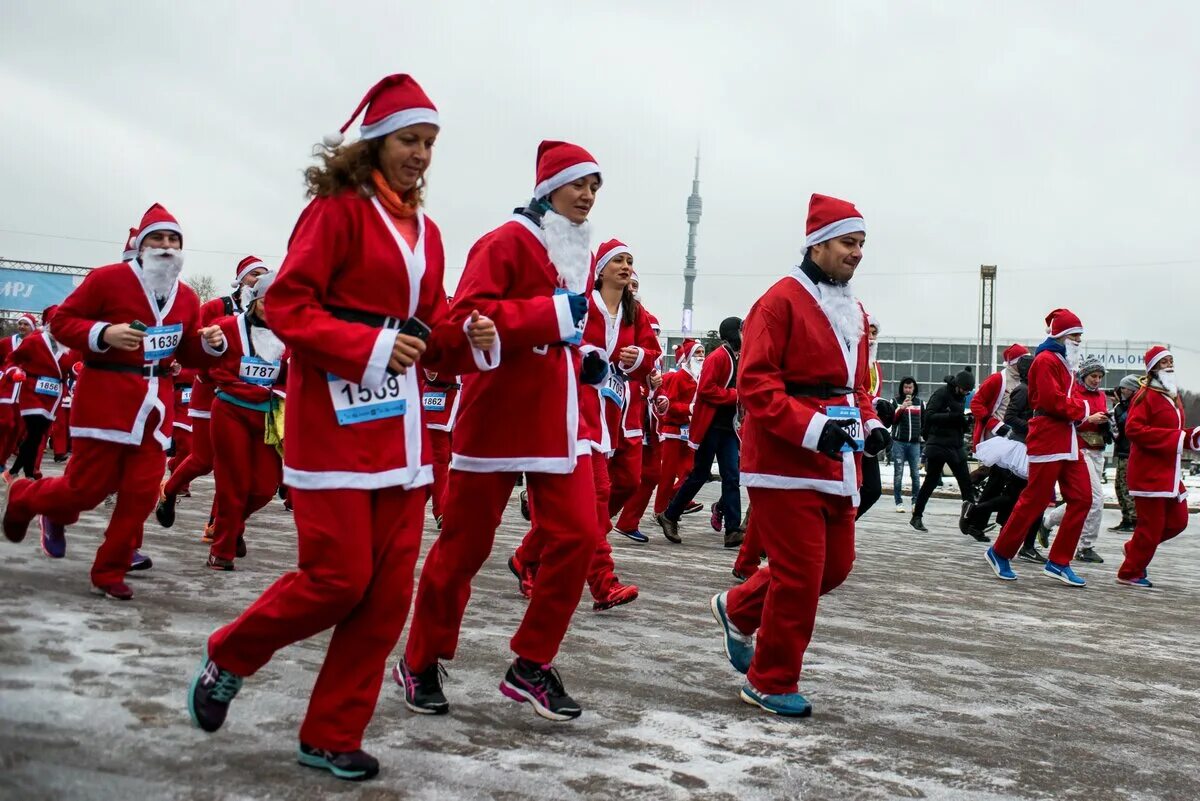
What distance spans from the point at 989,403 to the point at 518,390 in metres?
9.64

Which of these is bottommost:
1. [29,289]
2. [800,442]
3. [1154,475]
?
[1154,475]

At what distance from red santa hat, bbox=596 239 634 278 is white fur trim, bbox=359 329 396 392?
166 inches

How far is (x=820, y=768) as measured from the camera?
3.85 metres

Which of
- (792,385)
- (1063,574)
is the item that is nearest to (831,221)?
(792,385)

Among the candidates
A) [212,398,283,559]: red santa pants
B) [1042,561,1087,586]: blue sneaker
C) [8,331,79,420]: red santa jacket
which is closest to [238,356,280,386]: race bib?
[212,398,283,559]: red santa pants

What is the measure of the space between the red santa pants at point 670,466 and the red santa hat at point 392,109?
8219 millimetres

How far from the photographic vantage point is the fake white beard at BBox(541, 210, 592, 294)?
464 centimetres

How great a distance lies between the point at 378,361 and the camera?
349 centimetres

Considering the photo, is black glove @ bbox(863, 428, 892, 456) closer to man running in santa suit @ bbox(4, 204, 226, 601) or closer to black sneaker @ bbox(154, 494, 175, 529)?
man running in santa suit @ bbox(4, 204, 226, 601)

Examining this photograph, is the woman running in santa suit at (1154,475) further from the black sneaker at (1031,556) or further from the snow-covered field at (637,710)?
the snow-covered field at (637,710)

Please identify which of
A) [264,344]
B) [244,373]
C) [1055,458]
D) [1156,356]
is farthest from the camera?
[1156,356]

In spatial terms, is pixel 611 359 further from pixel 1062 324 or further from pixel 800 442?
pixel 1062 324

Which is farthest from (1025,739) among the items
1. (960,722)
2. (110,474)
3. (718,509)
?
(718,509)

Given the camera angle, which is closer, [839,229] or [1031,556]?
[839,229]
